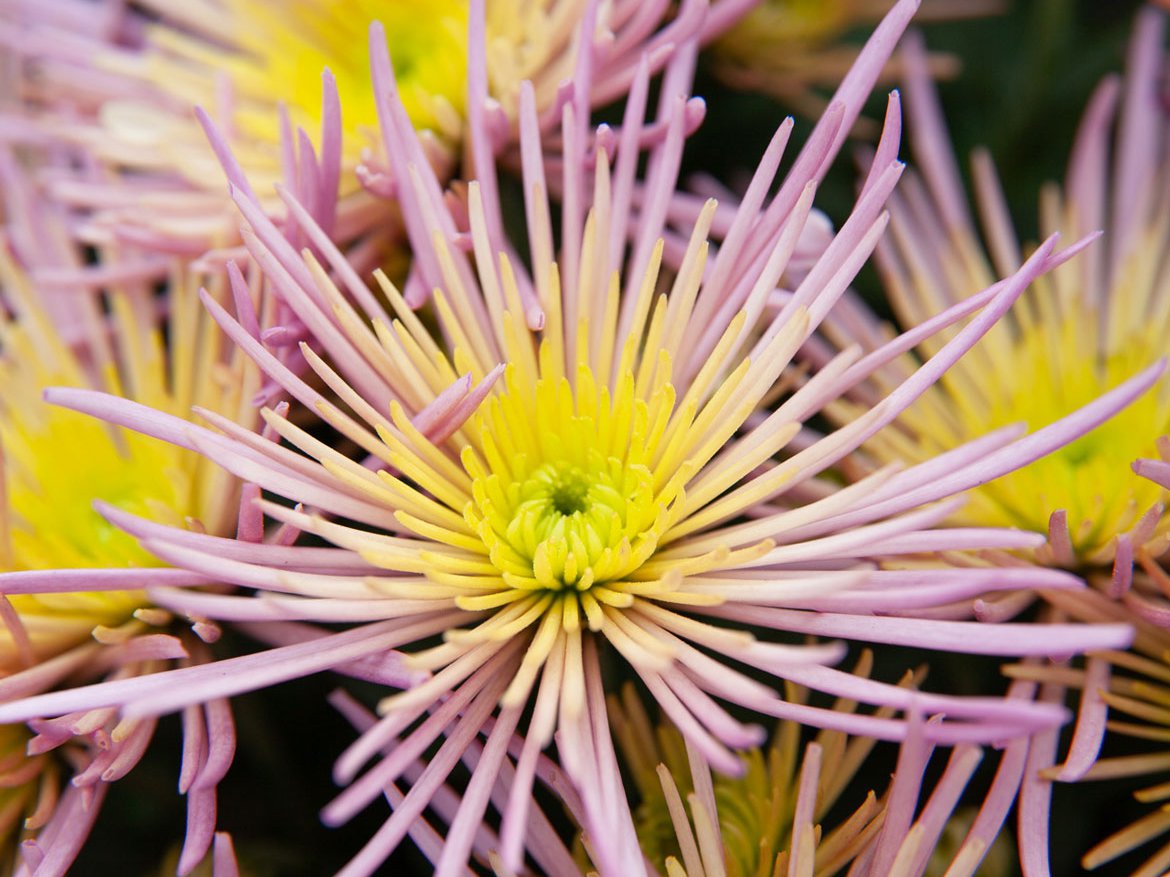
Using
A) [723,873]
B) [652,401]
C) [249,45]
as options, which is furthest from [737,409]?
[249,45]

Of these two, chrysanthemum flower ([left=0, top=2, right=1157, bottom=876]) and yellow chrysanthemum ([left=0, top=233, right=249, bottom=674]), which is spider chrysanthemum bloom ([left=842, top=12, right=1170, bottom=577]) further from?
yellow chrysanthemum ([left=0, top=233, right=249, bottom=674])

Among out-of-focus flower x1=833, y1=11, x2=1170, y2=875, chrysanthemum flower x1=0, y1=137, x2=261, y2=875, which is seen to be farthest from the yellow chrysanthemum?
out-of-focus flower x1=833, y1=11, x2=1170, y2=875

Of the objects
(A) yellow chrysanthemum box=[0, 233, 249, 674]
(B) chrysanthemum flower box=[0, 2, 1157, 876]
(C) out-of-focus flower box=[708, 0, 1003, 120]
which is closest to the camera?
(B) chrysanthemum flower box=[0, 2, 1157, 876]

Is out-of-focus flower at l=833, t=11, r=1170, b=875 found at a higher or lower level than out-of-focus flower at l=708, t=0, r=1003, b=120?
lower

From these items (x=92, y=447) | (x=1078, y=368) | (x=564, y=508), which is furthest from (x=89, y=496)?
(x=1078, y=368)

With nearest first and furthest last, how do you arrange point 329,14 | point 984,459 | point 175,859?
point 984,459
point 175,859
point 329,14

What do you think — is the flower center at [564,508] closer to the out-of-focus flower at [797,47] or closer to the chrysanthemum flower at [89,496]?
the chrysanthemum flower at [89,496]

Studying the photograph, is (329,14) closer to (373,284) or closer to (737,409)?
(373,284)
